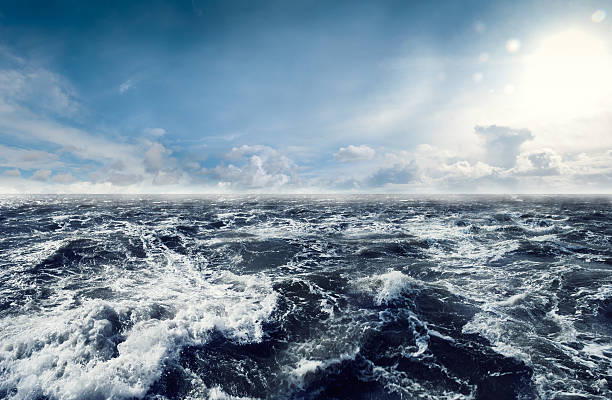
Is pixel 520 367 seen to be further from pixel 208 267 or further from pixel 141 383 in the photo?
pixel 208 267

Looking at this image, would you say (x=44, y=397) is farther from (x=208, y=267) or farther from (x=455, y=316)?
(x=455, y=316)

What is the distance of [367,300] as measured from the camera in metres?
12.7

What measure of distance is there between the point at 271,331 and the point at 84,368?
569 centimetres

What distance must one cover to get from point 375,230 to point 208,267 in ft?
67.6

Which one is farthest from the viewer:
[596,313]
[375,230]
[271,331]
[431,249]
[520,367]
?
[375,230]

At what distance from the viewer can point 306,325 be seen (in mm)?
10516

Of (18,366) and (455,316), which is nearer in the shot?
(18,366)

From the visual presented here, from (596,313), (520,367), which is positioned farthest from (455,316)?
(596,313)

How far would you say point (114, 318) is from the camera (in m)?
10.4

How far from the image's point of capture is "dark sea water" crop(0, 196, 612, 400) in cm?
733

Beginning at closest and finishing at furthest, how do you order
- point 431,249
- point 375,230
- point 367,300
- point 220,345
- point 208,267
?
point 220,345 < point 367,300 < point 208,267 < point 431,249 < point 375,230

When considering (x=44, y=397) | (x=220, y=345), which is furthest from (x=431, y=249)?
(x=44, y=397)

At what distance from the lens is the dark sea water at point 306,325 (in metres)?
7.33

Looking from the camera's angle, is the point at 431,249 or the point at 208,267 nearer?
the point at 208,267
